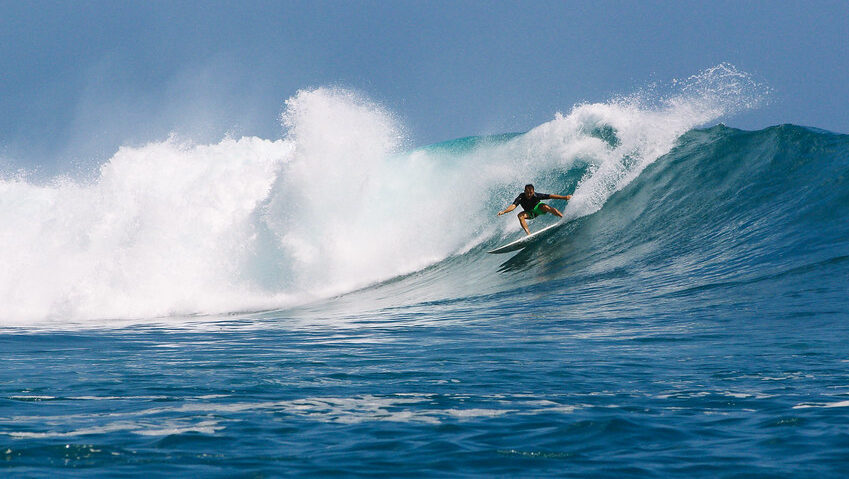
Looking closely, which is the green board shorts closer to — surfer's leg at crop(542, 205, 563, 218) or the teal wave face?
surfer's leg at crop(542, 205, 563, 218)

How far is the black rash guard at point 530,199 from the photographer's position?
15.3 m

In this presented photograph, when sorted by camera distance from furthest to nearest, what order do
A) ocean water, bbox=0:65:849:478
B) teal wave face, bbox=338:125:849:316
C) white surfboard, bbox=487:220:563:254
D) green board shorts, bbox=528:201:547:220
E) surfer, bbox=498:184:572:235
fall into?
white surfboard, bbox=487:220:563:254, green board shorts, bbox=528:201:547:220, surfer, bbox=498:184:572:235, teal wave face, bbox=338:125:849:316, ocean water, bbox=0:65:849:478

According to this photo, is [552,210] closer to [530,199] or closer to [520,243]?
[530,199]

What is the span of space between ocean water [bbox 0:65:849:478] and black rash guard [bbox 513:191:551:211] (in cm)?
82

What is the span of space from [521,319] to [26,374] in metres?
5.39

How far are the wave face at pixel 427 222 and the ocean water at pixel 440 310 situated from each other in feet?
0.21

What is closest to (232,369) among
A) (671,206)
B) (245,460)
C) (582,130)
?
(245,460)

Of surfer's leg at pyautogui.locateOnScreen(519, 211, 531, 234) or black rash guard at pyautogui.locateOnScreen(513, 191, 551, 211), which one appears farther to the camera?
surfer's leg at pyautogui.locateOnScreen(519, 211, 531, 234)

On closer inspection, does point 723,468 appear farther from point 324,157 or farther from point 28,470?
point 324,157

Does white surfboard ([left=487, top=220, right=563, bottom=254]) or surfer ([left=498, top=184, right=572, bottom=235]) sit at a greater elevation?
surfer ([left=498, top=184, right=572, bottom=235])

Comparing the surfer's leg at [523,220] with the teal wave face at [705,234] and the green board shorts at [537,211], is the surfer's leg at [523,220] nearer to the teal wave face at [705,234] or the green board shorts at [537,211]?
Answer: the green board shorts at [537,211]

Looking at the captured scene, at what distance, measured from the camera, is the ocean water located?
4.34 m

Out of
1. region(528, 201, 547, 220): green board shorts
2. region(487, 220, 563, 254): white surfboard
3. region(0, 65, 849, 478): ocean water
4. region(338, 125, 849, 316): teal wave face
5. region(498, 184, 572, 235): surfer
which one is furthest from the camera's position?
region(487, 220, 563, 254): white surfboard

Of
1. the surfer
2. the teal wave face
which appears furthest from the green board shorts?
the teal wave face
